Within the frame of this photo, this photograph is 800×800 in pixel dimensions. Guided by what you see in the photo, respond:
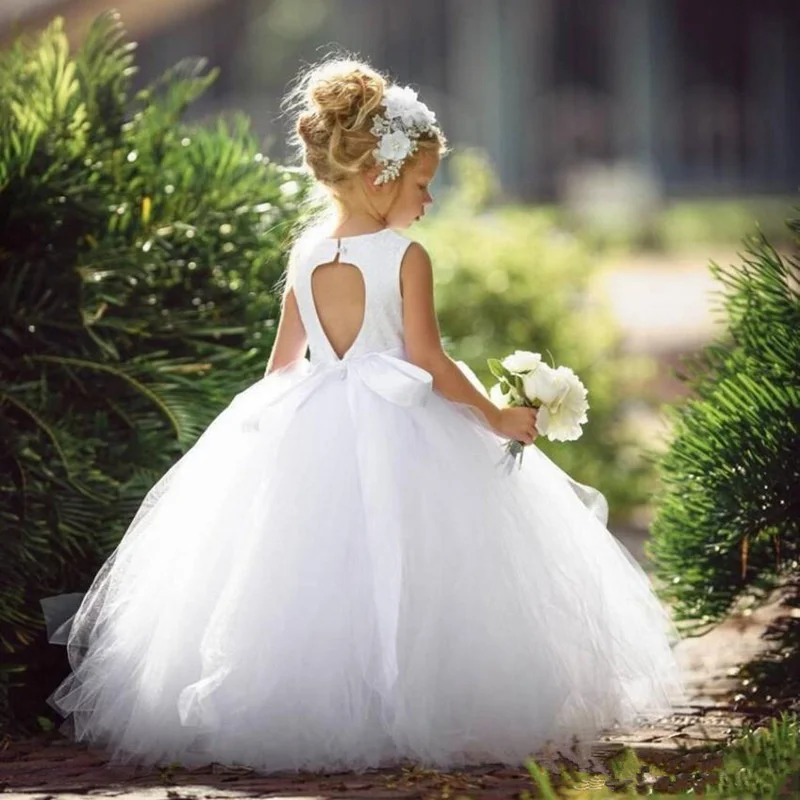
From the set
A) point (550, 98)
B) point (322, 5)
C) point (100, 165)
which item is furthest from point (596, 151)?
point (100, 165)

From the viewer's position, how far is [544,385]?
3754 mm

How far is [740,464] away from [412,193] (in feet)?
3.41

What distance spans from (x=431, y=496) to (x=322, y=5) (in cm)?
2198

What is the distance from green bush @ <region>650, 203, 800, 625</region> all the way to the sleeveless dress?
1.27 feet

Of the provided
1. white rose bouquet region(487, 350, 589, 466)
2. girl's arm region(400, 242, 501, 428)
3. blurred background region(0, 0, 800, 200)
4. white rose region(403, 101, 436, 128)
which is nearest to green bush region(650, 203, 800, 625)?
white rose bouquet region(487, 350, 589, 466)

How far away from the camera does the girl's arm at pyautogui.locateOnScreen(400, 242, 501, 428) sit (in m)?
3.73

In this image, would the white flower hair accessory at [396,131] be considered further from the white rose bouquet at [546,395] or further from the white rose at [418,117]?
the white rose bouquet at [546,395]

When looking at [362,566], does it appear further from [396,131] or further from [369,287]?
[396,131]

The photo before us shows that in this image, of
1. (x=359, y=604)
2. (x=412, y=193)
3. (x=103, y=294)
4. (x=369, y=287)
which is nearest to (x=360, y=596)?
(x=359, y=604)

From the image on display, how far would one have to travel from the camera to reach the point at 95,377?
14.8 ft

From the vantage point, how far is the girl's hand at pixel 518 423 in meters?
3.79

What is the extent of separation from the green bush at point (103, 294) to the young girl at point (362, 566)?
0.43 meters

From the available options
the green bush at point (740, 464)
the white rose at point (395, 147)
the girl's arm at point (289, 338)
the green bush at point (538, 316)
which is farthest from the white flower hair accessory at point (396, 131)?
the green bush at point (538, 316)

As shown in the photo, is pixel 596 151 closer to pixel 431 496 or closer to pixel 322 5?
pixel 322 5
